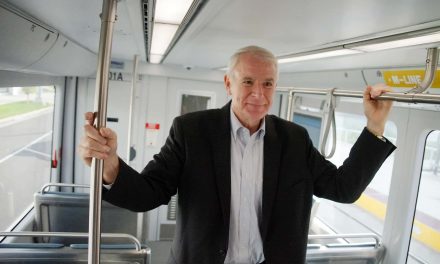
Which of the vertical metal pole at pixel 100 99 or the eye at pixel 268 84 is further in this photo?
the eye at pixel 268 84

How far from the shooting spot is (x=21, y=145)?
3.36 m

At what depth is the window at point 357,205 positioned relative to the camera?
342cm

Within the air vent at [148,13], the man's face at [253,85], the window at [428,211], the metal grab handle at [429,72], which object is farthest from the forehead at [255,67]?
the window at [428,211]

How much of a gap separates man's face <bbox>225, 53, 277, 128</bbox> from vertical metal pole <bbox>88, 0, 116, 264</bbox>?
2.40 ft

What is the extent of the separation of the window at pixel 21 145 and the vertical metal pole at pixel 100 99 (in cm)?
221

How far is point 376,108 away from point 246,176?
0.60 m

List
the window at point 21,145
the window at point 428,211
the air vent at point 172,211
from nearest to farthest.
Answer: the window at point 428,211 → the window at point 21,145 → the air vent at point 172,211

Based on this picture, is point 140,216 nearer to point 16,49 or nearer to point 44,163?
point 44,163

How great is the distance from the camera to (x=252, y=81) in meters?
1.47

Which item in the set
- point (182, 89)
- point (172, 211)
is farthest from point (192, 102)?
point (172, 211)

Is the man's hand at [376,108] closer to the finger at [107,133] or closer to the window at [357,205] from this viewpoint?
the finger at [107,133]

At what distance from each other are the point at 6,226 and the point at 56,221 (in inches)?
16.8

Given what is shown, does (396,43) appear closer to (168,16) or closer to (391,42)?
(391,42)

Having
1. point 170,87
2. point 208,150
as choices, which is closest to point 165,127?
point 170,87
